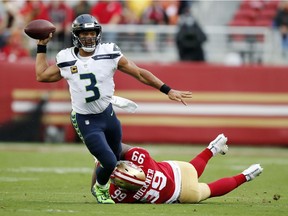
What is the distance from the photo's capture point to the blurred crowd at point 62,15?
56.6 feet

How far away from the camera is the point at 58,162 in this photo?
43.4ft

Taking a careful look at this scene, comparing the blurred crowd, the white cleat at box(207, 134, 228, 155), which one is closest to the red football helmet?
the white cleat at box(207, 134, 228, 155)

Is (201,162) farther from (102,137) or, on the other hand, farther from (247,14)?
(247,14)

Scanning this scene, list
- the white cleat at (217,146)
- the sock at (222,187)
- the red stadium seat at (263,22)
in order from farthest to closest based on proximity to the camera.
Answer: the red stadium seat at (263,22) → the white cleat at (217,146) → the sock at (222,187)

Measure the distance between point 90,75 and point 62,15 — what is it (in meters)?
9.15

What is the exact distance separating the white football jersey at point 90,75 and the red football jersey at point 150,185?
0.58m

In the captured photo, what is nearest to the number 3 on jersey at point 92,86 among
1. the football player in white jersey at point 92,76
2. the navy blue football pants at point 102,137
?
the football player in white jersey at point 92,76

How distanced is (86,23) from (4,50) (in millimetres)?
9064

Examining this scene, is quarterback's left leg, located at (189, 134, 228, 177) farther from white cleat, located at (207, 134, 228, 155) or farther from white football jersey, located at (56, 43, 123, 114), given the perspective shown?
white football jersey, located at (56, 43, 123, 114)

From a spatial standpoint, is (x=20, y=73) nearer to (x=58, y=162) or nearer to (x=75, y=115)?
(x=58, y=162)

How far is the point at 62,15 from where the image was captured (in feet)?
57.3

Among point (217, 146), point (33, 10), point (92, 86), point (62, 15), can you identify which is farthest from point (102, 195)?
point (33, 10)

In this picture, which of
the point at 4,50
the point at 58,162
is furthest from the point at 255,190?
the point at 4,50

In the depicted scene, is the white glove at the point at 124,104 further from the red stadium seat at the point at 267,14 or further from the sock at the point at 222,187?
the red stadium seat at the point at 267,14
